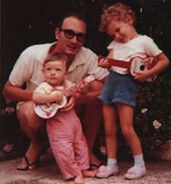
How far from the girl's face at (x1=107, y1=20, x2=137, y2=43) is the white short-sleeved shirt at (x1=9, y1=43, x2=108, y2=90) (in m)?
0.50

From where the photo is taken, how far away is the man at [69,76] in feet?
15.2

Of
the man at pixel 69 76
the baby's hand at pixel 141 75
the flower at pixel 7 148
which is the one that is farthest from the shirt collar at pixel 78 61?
the flower at pixel 7 148

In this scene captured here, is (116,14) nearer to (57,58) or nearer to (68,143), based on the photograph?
(57,58)

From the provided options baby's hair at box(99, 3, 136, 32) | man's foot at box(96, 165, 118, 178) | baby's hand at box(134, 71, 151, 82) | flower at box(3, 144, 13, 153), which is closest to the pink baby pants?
man's foot at box(96, 165, 118, 178)

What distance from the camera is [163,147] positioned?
504 cm

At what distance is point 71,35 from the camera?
4.62 metres

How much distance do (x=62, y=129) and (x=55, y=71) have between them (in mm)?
416

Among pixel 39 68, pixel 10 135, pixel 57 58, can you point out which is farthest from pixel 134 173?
pixel 10 135

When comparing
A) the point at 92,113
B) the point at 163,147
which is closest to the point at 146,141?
the point at 163,147

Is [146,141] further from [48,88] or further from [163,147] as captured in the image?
[48,88]

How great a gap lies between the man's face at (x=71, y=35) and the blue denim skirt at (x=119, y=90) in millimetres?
422

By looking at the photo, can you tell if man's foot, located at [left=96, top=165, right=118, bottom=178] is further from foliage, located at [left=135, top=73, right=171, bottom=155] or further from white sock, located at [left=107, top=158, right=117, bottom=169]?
foliage, located at [left=135, top=73, right=171, bottom=155]

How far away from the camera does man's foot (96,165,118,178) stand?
4398mm

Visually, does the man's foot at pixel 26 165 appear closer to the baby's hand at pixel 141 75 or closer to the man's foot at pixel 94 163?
the man's foot at pixel 94 163
